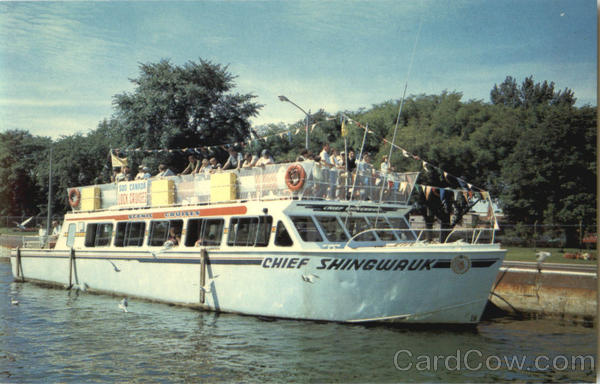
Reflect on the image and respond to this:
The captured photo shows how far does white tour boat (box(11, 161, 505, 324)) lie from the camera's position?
13.9 m

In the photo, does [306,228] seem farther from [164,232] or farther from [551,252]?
[551,252]

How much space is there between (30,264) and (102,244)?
5315mm

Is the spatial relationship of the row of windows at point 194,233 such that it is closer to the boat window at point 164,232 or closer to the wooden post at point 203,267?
the boat window at point 164,232

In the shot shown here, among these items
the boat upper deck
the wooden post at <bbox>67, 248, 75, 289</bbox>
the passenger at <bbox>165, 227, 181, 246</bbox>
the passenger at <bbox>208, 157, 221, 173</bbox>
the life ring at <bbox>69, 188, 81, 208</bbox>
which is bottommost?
→ the wooden post at <bbox>67, 248, 75, 289</bbox>

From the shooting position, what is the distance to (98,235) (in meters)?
21.8

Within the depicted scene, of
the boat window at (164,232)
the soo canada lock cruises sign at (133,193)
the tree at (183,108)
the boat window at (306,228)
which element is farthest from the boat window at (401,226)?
the tree at (183,108)

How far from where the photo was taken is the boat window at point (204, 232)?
17.4 meters

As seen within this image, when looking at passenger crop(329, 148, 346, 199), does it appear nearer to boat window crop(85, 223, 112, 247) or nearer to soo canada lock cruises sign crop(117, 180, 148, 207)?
soo canada lock cruises sign crop(117, 180, 148, 207)

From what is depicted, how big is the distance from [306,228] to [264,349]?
3.75 meters

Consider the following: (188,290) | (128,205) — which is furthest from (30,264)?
(188,290)

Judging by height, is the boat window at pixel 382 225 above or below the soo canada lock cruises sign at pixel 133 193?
below

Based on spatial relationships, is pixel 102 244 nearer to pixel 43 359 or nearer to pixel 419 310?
pixel 43 359

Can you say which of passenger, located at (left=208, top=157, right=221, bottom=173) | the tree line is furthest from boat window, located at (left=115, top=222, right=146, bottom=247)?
the tree line

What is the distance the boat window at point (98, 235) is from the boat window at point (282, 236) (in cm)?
833
